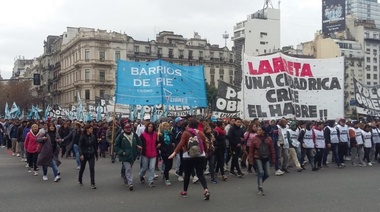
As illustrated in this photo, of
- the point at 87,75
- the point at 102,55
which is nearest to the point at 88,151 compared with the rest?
the point at 102,55

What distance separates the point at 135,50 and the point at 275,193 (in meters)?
79.8

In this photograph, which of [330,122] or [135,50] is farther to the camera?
[135,50]

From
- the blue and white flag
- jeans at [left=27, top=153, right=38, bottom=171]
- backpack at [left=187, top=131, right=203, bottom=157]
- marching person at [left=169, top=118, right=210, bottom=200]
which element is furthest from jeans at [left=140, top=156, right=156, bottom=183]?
the blue and white flag

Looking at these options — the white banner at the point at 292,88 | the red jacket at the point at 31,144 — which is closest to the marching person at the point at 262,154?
the white banner at the point at 292,88

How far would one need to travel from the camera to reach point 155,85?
16734 millimetres

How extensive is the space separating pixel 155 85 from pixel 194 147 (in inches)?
273

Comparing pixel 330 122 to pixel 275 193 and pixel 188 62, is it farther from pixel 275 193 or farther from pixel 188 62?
pixel 188 62

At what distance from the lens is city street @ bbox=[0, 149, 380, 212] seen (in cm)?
920

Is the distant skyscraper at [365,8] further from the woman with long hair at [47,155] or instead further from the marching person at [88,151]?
the marching person at [88,151]

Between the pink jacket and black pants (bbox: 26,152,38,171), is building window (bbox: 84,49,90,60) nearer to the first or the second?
black pants (bbox: 26,152,38,171)

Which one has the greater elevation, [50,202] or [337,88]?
[337,88]

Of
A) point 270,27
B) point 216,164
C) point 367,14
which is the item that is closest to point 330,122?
point 216,164

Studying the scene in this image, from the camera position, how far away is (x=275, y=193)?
1074 cm

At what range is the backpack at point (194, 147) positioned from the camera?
1010 centimetres
